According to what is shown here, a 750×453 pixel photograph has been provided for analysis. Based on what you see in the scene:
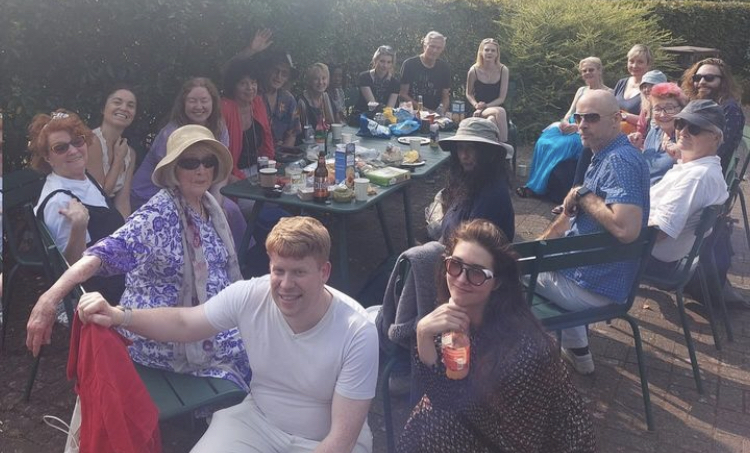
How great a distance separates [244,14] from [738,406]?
14.9 ft

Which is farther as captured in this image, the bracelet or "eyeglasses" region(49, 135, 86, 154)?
"eyeglasses" region(49, 135, 86, 154)

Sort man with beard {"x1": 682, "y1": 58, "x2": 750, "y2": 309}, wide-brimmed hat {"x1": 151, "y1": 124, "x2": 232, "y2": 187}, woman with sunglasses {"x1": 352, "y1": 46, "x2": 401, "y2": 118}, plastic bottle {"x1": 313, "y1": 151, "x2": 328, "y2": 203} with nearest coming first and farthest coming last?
wide-brimmed hat {"x1": 151, "y1": 124, "x2": 232, "y2": 187} → plastic bottle {"x1": 313, "y1": 151, "x2": 328, "y2": 203} → man with beard {"x1": 682, "y1": 58, "x2": 750, "y2": 309} → woman with sunglasses {"x1": 352, "y1": 46, "x2": 401, "y2": 118}

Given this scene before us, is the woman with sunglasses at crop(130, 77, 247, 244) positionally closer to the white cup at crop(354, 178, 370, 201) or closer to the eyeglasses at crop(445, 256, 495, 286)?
the white cup at crop(354, 178, 370, 201)

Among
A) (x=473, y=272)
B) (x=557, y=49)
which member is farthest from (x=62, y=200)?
(x=557, y=49)

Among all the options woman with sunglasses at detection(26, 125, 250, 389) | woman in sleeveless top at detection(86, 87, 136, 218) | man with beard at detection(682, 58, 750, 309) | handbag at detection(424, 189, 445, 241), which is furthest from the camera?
man with beard at detection(682, 58, 750, 309)

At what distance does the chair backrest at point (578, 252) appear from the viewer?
272cm

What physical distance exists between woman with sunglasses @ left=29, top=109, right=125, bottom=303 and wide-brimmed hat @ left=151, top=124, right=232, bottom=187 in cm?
53

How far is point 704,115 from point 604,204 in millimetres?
1119

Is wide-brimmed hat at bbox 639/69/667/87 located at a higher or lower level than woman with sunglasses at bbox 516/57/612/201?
higher

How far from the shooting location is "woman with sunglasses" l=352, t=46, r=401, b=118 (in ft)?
24.4

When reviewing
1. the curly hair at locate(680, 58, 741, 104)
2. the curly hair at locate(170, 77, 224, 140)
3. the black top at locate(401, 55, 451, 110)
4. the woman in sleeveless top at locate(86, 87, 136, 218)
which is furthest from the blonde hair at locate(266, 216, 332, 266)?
the black top at locate(401, 55, 451, 110)

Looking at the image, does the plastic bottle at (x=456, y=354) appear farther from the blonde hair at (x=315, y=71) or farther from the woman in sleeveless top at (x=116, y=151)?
the blonde hair at (x=315, y=71)

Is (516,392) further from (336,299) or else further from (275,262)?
(275,262)

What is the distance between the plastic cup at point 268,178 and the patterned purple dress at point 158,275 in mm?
1287
